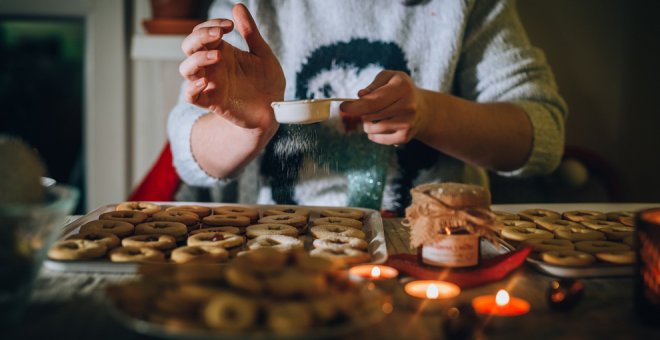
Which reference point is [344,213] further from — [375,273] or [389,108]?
[375,273]

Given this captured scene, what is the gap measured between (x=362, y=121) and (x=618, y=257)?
24.4 inches

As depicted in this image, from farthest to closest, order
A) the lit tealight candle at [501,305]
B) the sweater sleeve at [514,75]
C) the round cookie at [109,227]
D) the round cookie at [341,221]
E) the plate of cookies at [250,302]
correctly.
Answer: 1. the sweater sleeve at [514,75]
2. the round cookie at [341,221]
3. the round cookie at [109,227]
4. the lit tealight candle at [501,305]
5. the plate of cookies at [250,302]

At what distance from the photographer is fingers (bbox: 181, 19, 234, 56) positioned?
91cm

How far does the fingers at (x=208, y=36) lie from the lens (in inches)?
35.9

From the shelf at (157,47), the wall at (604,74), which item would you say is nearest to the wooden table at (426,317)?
the shelf at (157,47)

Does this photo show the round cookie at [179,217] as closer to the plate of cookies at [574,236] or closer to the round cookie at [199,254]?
the round cookie at [199,254]

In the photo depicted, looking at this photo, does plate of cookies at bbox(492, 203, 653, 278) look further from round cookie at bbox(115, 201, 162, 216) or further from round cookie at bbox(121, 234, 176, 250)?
round cookie at bbox(115, 201, 162, 216)

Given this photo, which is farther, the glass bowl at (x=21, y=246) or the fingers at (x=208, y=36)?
the fingers at (x=208, y=36)

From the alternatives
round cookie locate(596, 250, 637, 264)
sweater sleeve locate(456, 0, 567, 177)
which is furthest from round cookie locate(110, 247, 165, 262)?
sweater sleeve locate(456, 0, 567, 177)

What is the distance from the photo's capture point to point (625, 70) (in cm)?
209

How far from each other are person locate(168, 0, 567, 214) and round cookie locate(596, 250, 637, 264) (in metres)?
0.49

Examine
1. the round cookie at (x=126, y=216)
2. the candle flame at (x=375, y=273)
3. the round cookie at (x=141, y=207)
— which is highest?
the round cookie at (x=141, y=207)

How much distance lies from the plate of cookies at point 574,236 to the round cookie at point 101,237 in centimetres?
52

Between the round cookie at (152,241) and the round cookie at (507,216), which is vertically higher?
the round cookie at (507,216)
